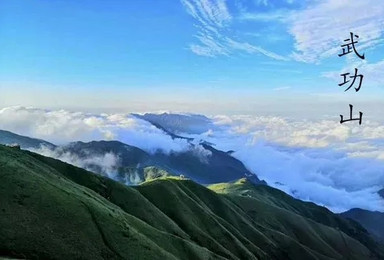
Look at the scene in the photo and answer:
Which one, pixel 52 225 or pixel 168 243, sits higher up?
pixel 52 225

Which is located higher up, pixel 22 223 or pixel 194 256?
pixel 22 223

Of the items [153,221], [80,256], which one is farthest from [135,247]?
[153,221]

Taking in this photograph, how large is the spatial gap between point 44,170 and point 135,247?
49.6 meters

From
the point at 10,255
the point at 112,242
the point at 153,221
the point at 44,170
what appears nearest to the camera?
the point at 10,255

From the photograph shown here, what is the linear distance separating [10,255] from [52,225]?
761 inches

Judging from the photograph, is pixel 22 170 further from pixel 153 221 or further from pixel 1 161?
pixel 153 221

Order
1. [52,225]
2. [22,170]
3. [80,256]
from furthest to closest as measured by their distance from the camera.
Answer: [22,170], [52,225], [80,256]

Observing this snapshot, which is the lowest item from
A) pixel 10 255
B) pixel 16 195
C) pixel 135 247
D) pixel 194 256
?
pixel 194 256

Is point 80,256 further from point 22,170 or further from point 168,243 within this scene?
point 168,243

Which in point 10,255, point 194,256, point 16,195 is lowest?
point 194,256

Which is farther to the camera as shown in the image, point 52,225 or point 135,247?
point 135,247

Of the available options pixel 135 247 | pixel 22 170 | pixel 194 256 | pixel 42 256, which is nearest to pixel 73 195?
pixel 22 170

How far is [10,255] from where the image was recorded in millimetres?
96125

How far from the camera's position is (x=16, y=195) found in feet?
397
